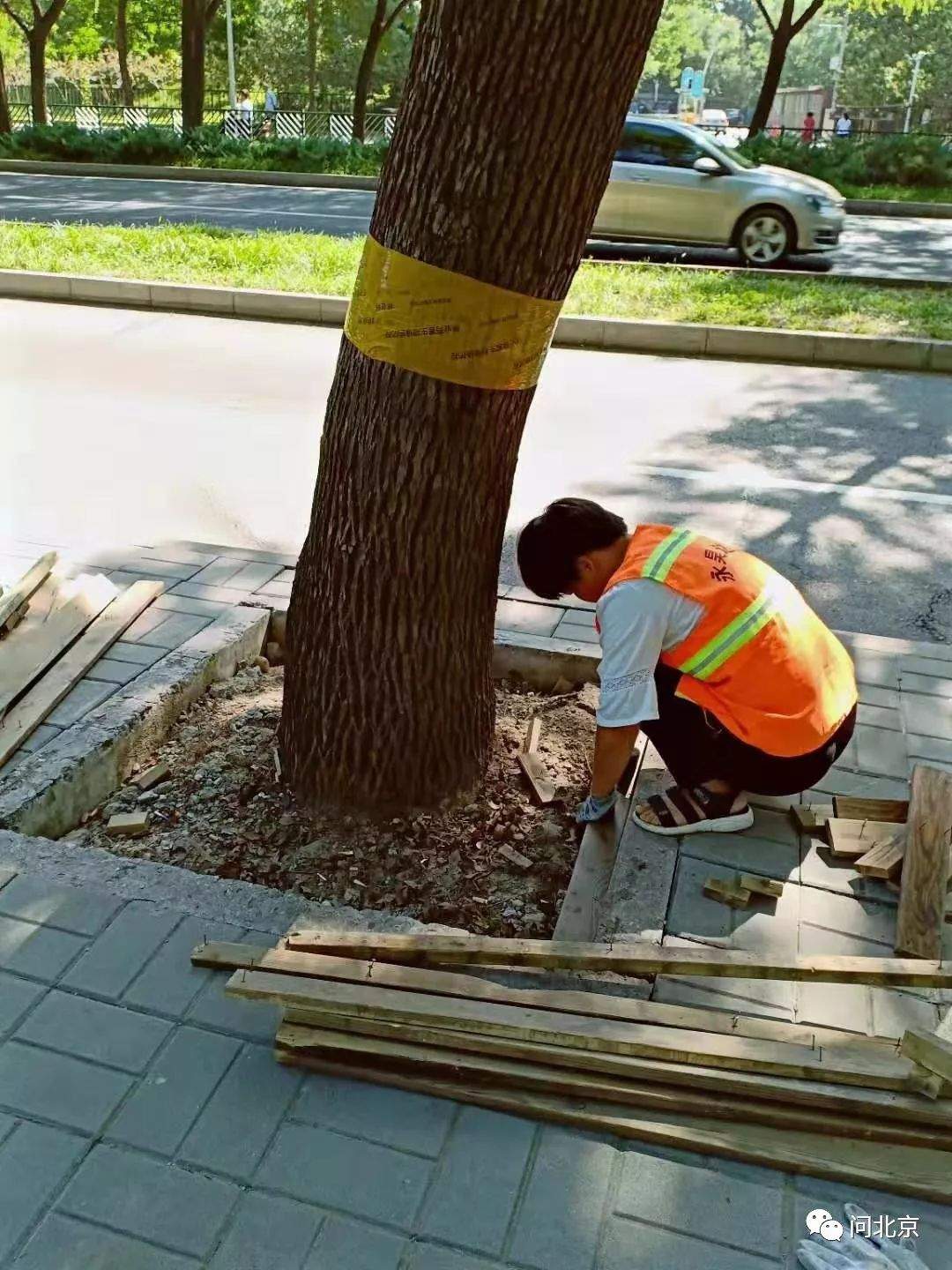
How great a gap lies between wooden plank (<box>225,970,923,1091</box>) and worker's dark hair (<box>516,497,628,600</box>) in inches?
48.3

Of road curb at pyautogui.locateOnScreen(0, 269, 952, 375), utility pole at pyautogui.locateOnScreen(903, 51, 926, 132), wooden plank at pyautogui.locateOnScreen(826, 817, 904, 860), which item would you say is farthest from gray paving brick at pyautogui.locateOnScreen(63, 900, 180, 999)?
utility pole at pyautogui.locateOnScreen(903, 51, 926, 132)

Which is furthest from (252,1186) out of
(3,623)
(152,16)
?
(152,16)

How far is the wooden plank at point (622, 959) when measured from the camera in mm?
2643

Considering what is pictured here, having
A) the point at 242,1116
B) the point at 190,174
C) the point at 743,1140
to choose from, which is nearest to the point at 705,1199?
the point at 743,1140

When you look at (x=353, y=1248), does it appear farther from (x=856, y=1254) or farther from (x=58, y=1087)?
(x=856, y=1254)

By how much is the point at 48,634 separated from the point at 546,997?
2.64 m

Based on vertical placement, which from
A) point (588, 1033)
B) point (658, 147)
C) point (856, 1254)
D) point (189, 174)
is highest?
point (658, 147)

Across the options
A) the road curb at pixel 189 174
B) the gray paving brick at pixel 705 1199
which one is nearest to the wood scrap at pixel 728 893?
the gray paving brick at pixel 705 1199

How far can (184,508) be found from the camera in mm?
6328

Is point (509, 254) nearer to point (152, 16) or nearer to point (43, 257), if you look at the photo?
point (43, 257)

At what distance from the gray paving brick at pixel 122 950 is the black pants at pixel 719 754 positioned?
150 centimetres

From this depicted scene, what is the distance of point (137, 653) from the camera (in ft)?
14.0

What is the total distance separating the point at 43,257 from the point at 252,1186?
11859mm

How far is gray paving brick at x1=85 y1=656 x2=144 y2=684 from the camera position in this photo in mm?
4070
